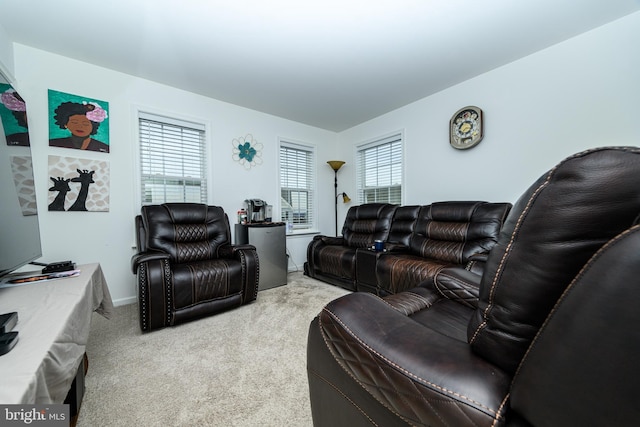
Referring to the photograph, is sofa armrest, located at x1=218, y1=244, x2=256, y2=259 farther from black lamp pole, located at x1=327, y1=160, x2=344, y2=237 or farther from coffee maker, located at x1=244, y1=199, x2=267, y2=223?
black lamp pole, located at x1=327, y1=160, x2=344, y2=237

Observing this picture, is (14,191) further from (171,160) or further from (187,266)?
(171,160)

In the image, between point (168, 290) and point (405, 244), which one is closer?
point (168, 290)

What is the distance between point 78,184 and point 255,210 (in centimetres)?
189

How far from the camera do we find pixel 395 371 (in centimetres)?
56

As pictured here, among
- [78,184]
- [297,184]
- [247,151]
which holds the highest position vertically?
[247,151]

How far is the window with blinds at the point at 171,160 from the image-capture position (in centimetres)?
294

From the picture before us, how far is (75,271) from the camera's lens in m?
1.51

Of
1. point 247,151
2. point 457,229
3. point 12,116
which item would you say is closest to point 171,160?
point 247,151

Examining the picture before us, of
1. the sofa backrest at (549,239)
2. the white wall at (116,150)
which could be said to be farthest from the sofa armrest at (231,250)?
the sofa backrest at (549,239)

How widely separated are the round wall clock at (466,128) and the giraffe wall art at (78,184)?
4.12m

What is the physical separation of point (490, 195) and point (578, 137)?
0.87m

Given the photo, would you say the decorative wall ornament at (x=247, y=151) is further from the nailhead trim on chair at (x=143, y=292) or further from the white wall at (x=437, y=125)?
the nailhead trim on chair at (x=143, y=292)

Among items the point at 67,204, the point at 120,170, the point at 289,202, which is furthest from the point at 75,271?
the point at 289,202

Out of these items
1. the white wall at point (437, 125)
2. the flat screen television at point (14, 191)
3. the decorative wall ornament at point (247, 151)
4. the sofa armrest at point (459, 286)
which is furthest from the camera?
the decorative wall ornament at point (247, 151)
